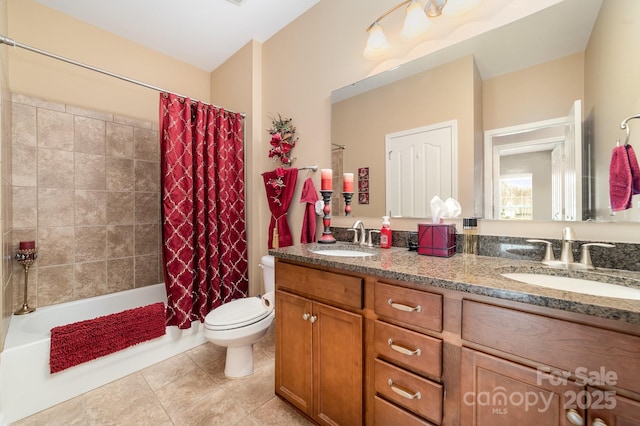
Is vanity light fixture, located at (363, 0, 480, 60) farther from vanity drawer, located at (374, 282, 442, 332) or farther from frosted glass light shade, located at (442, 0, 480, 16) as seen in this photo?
vanity drawer, located at (374, 282, 442, 332)

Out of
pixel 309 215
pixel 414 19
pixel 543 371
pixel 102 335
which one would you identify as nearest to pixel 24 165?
pixel 102 335

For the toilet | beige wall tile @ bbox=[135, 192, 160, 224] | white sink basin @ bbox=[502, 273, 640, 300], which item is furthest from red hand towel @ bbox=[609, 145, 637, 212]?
beige wall tile @ bbox=[135, 192, 160, 224]

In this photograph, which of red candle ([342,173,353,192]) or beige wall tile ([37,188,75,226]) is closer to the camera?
red candle ([342,173,353,192])

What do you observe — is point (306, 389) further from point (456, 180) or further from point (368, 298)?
point (456, 180)

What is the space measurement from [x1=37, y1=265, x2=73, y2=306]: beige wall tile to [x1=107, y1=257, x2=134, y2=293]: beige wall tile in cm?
24

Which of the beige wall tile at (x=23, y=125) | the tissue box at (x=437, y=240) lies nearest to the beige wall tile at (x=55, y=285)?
the beige wall tile at (x=23, y=125)

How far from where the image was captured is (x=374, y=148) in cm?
165

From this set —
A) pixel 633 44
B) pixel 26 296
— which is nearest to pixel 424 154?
pixel 633 44

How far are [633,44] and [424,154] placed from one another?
79 cm

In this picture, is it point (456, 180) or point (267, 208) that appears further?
point (267, 208)

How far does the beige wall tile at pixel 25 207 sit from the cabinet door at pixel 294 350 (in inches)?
78.1

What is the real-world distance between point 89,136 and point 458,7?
2730mm

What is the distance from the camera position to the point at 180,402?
1468 mm

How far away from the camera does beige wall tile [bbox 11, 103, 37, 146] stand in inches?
71.2
